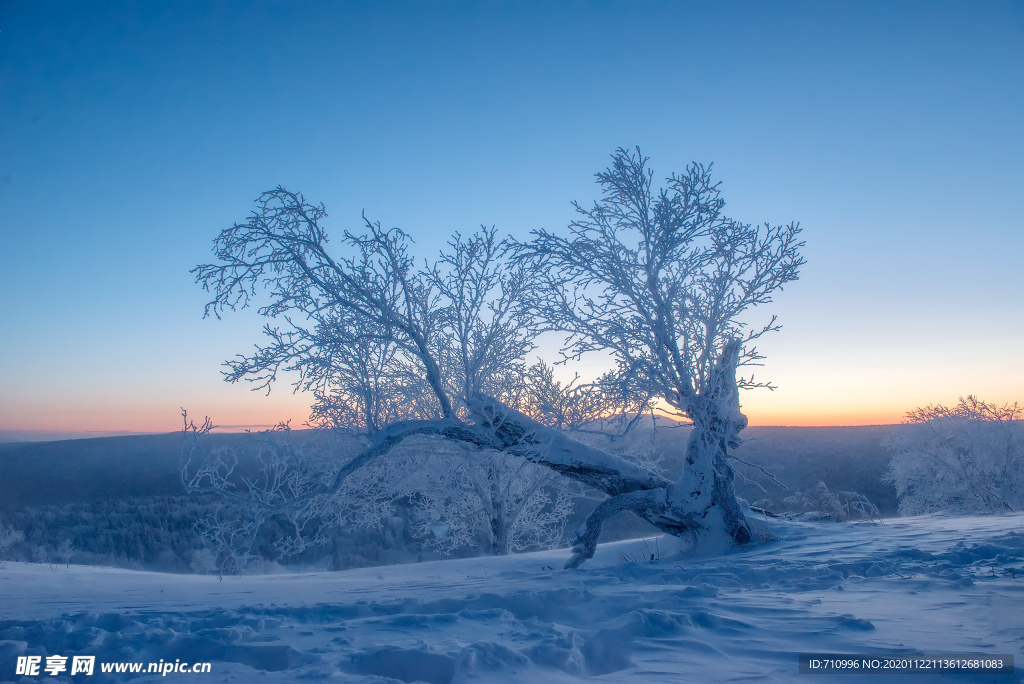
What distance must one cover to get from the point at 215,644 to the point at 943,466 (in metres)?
22.1

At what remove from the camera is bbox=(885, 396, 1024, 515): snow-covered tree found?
1714 cm

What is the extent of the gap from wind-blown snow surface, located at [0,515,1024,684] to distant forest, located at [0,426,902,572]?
2.36 m

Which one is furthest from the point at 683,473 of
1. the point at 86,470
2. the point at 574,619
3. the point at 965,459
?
the point at 86,470

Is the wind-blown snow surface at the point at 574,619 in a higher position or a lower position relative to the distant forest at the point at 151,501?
higher

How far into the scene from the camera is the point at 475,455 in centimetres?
1001

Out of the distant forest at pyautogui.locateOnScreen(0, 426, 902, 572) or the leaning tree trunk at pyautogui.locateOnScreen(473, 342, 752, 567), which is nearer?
the leaning tree trunk at pyautogui.locateOnScreen(473, 342, 752, 567)

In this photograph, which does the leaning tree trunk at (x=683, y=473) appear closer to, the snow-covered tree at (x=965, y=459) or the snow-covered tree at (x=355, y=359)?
the snow-covered tree at (x=355, y=359)

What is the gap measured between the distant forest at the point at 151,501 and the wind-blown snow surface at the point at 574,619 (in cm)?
236

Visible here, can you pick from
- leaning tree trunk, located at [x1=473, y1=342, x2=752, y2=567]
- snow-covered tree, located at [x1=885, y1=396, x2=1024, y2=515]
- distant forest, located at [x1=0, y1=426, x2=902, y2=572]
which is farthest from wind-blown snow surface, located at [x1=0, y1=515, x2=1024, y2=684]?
snow-covered tree, located at [x1=885, y1=396, x2=1024, y2=515]

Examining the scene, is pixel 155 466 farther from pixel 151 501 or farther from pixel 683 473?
pixel 683 473

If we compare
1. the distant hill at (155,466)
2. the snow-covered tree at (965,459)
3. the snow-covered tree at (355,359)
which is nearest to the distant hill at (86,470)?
the distant hill at (155,466)

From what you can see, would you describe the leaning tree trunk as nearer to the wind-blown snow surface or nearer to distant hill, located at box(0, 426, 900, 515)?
the wind-blown snow surface

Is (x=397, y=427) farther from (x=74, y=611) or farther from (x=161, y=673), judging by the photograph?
(x=161, y=673)

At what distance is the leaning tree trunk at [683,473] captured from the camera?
7.59 metres
